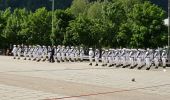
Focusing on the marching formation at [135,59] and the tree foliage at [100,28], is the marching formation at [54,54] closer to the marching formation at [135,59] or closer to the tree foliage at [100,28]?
the marching formation at [135,59]

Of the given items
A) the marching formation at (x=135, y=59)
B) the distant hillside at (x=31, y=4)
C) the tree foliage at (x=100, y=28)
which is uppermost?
the distant hillside at (x=31, y=4)

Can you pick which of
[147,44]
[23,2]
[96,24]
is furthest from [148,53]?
[23,2]

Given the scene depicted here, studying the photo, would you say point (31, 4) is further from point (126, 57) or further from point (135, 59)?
point (135, 59)

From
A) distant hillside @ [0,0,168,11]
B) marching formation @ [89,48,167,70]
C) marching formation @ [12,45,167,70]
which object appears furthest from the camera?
distant hillside @ [0,0,168,11]

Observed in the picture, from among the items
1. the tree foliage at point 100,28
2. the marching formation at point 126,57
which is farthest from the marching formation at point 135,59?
the tree foliage at point 100,28

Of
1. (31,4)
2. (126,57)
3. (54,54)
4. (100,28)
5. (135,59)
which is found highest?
(31,4)

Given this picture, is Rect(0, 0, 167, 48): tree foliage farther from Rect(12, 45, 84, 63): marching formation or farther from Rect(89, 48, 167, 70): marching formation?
Rect(89, 48, 167, 70): marching formation

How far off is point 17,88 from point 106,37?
32.0 meters

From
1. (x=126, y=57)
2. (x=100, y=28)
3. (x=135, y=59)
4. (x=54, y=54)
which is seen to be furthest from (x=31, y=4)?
(x=135, y=59)

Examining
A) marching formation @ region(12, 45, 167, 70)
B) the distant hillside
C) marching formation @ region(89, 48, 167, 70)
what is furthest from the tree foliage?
the distant hillside

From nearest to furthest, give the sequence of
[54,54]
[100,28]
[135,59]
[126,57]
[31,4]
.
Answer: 1. [135,59]
2. [126,57]
3. [54,54]
4. [100,28]
5. [31,4]

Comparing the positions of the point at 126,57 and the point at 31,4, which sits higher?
the point at 31,4

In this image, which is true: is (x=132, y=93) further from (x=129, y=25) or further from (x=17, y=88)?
(x=129, y=25)

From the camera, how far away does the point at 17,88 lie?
49.8ft
